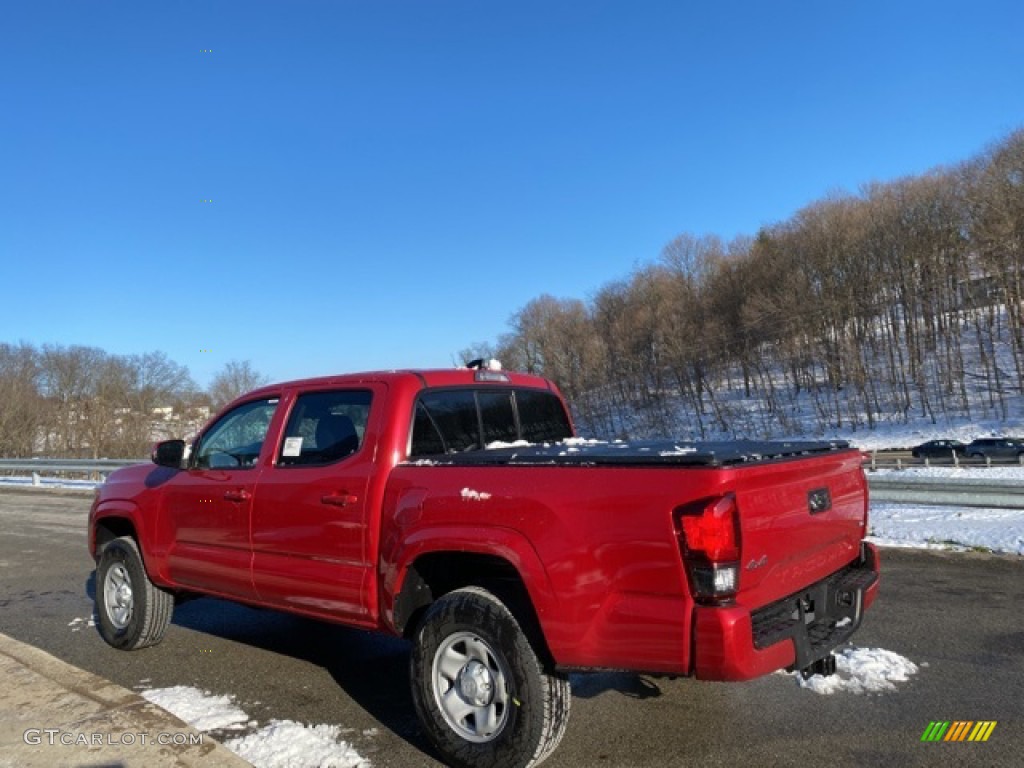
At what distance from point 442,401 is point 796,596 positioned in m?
2.14

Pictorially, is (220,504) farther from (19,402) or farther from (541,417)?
(19,402)

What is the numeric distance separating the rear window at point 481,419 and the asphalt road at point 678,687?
5.02 feet

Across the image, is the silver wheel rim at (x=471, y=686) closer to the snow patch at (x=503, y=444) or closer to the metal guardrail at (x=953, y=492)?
the snow patch at (x=503, y=444)

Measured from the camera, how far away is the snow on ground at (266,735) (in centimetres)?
363

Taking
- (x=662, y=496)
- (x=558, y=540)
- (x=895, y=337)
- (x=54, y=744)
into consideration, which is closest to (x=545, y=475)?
(x=558, y=540)

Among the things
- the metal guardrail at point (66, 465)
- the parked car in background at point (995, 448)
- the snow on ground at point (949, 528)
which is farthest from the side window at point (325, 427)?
the parked car in background at point (995, 448)

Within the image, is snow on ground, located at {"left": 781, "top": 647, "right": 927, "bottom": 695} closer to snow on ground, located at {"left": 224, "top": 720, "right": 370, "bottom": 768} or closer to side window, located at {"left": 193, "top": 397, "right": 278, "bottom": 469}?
snow on ground, located at {"left": 224, "top": 720, "right": 370, "bottom": 768}

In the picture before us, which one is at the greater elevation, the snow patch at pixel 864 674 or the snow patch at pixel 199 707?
the snow patch at pixel 199 707

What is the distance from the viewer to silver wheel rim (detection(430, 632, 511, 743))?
3.45 meters

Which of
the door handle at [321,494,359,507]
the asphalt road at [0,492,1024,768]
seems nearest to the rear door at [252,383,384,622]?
the door handle at [321,494,359,507]

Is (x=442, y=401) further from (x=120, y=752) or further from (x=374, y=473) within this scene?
(x=120, y=752)

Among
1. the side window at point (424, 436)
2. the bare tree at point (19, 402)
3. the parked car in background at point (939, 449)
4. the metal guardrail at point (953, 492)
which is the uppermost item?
the bare tree at point (19, 402)

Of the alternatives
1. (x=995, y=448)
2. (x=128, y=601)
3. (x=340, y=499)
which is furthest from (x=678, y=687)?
(x=995, y=448)

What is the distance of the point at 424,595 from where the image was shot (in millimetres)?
3879
